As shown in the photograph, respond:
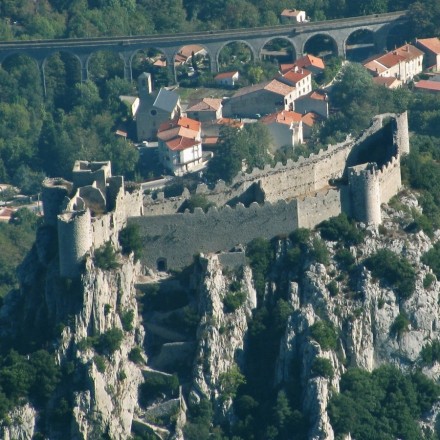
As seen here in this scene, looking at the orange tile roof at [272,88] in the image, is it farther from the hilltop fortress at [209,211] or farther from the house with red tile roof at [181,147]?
the hilltop fortress at [209,211]

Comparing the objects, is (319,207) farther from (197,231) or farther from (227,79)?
(227,79)

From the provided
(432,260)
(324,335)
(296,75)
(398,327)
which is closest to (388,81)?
(296,75)

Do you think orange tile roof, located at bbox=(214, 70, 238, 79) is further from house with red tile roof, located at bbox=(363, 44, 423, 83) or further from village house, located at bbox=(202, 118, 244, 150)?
house with red tile roof, located at bbox=(363, 44, 423, 83)

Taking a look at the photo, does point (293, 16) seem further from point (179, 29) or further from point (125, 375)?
point (125, 375)

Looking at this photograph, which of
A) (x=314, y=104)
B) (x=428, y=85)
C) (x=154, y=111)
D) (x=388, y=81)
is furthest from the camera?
(x=154, y=111)

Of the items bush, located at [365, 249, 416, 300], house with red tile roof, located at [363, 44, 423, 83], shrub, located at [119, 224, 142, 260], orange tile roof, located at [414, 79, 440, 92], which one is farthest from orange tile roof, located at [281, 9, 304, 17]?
shrub, located at [119, 224, 142, 260]

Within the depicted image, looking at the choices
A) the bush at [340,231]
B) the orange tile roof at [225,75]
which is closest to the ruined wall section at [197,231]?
the bush at [340,231]

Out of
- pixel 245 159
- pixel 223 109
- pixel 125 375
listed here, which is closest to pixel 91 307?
pixel 125 375
